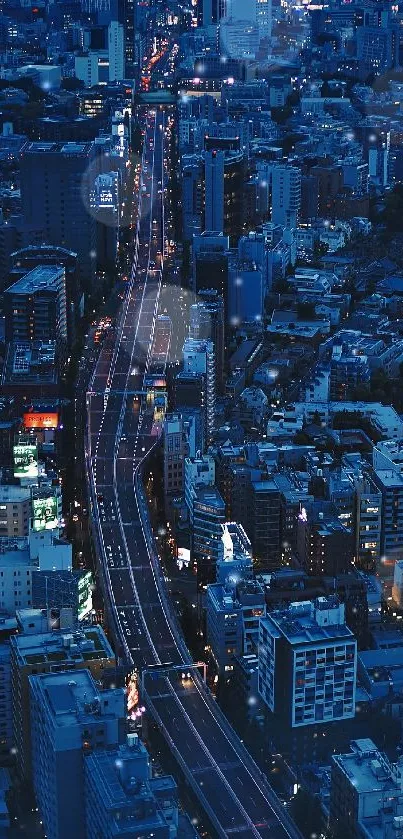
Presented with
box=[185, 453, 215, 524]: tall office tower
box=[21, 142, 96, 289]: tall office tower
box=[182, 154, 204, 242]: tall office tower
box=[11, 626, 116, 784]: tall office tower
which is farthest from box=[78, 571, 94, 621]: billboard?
box=[182, 154, 204, 242]: tall office tower

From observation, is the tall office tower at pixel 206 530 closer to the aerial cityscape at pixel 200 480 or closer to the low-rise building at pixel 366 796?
the aerial cityscape at pixel 200 480

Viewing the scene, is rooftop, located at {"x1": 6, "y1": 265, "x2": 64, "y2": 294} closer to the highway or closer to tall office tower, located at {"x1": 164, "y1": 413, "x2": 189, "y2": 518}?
the highway

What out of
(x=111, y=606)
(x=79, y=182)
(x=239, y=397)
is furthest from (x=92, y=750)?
(x=79, y=182)

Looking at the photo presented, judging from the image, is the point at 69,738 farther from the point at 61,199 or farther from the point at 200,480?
the point at 61,199

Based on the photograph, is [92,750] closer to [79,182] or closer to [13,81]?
[79,182]

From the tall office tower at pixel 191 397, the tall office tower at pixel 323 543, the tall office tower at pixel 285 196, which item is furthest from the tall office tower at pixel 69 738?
the tall office tower at pixel 285 196

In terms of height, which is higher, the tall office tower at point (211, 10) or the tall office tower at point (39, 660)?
the tall office tower at point (211, 10)
